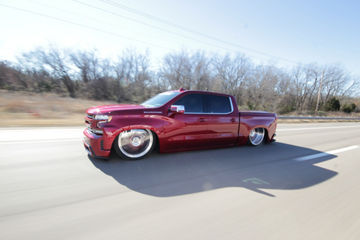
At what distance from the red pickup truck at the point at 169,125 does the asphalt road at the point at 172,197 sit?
343mm

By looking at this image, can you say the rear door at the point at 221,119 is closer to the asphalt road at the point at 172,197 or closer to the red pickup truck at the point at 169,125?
the red pickup truck at the point at 169,125

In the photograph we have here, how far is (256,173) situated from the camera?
3186mm

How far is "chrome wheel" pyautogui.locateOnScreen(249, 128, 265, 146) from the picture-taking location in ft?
17.6

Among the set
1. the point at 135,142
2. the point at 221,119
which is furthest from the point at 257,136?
the point at 135,142

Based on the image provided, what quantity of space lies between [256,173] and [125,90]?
32.8m

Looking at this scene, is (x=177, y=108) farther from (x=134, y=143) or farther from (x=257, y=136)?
(x=257, y=136)

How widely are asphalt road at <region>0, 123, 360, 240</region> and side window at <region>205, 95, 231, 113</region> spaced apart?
1.20 m

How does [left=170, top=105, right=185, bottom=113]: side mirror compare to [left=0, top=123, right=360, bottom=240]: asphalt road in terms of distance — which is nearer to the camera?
[left=0, top=123, right=360, bottom=240]: asphalt road

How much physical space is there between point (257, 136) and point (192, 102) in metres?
2.80

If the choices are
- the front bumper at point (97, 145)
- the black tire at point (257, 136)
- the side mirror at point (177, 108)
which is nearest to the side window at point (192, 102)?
the side mirror at point (177, 108)

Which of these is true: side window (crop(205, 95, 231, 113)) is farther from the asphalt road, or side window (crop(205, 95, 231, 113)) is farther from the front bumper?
the front bumper

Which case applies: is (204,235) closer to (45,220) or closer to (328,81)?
(45,220)

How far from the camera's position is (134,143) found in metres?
3.55

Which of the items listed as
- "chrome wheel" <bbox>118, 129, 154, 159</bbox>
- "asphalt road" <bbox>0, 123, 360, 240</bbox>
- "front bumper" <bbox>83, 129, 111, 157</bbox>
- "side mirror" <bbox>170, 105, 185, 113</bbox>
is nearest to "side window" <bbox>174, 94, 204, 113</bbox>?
"side mirror" <bbox>170, 105, 185, 113</bbox>
